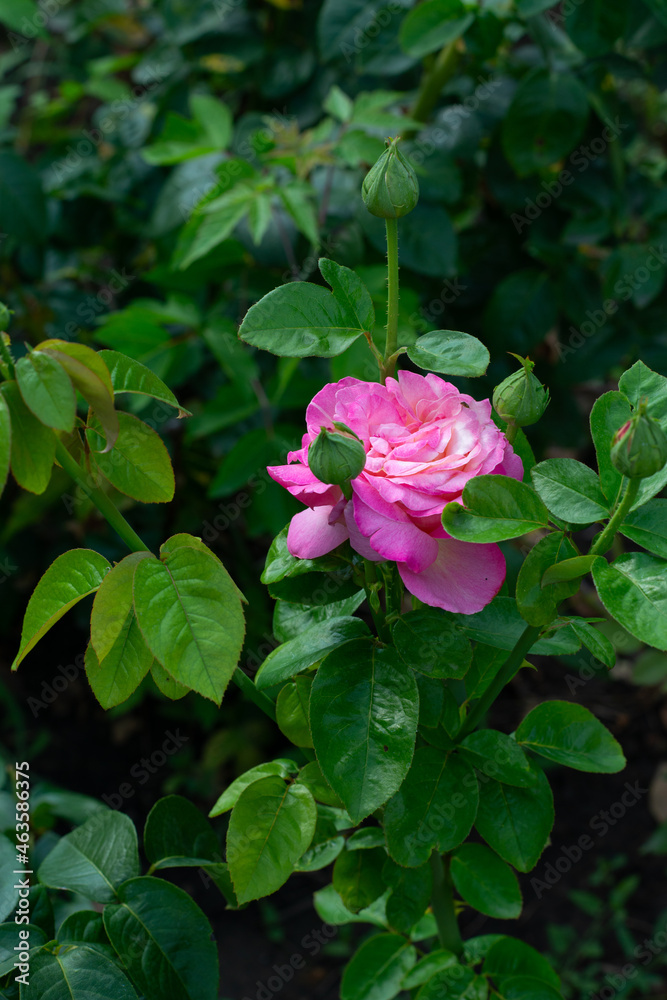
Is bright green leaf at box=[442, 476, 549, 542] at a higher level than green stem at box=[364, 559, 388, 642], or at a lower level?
higher

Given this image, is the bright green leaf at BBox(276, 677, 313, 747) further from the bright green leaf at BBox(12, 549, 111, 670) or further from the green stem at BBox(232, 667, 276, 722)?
the bright green leaf at BBox(12, 549, 111, 670)

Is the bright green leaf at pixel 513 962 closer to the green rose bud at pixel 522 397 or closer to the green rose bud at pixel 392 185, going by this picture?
the green rose bud at pixel 522 397

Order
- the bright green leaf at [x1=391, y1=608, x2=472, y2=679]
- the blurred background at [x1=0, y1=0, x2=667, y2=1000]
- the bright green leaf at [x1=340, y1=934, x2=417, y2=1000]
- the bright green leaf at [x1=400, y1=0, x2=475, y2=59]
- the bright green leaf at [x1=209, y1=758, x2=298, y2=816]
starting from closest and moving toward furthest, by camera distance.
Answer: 1. the bright green leaf at [x1=391, y1=608, x2=472, y2=679]
2. the bright green leaf at [x1=209, y1=758, x2=298, y2=816]
3. the bright green leaf at [x1=340, y1=934, x2=417, y2=1000]
4. the bright green leaf at [x1=400, y1=0, x2=475, y2=59]
5. the blurred background at [x1=0, y1=0, x2=667, y2=1000]

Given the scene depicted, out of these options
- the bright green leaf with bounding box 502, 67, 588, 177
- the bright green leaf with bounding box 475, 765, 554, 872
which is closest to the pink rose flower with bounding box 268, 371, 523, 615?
the bright green leaf with bounding box 475, 765, 554, 872

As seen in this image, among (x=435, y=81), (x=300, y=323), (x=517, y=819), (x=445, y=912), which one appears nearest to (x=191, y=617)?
(x=300, y=323)

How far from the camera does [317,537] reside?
20.5 inches

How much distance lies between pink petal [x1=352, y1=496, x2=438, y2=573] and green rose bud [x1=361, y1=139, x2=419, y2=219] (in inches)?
7.3

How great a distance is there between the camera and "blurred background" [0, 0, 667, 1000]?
139cm

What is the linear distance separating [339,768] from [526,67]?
1.49 m

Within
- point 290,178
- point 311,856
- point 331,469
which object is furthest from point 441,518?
point 290,178

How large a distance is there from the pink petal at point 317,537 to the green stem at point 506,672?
134 mm

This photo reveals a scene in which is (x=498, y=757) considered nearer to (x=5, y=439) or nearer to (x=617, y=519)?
(x=617, y=519)

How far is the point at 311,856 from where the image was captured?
684mm

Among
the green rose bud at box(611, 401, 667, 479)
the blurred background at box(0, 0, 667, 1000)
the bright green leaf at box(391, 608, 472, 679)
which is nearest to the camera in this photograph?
the green rose bud at box(611, 401, 667, 479)
